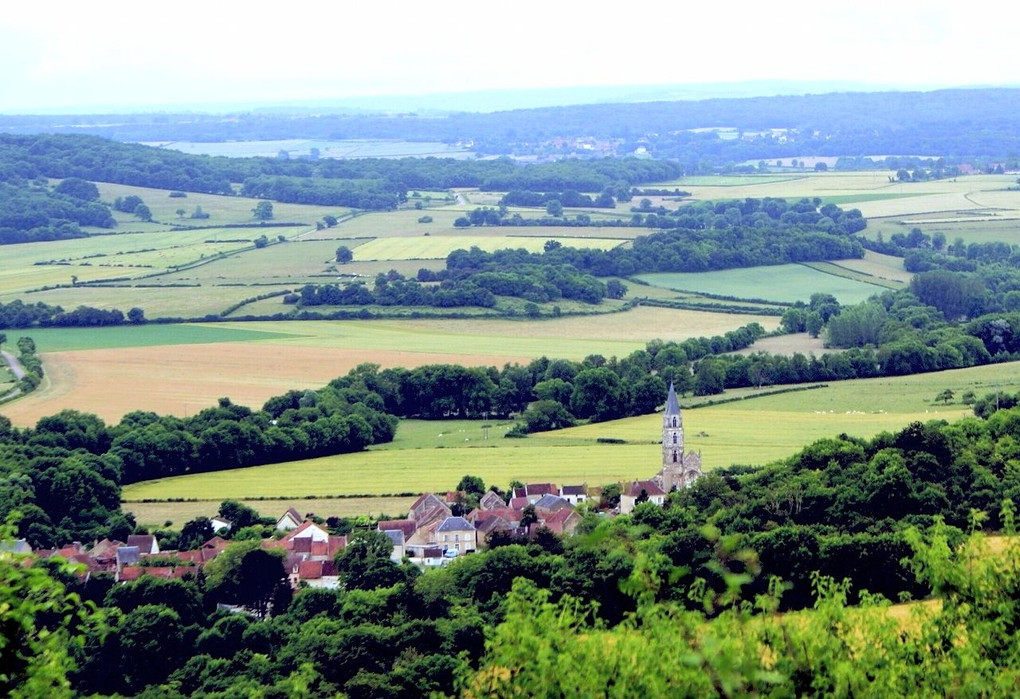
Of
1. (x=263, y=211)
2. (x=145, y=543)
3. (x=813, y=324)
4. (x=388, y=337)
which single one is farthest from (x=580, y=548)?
(x=263, y=211)

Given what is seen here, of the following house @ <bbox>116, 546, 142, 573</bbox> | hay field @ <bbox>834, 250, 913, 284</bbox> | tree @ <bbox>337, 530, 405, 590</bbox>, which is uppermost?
tree @ <bbox>337, 530, 405, 590</bbox>

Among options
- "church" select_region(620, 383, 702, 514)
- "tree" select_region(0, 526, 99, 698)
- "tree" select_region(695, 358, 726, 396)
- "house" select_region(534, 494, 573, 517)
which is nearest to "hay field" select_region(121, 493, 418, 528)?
"house" select_region(534, 494, 573, 517)

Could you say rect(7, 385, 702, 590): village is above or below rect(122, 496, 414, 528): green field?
above

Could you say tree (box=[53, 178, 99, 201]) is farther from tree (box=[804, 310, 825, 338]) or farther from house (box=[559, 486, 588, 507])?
house (box=[559, 486, 588, 507])

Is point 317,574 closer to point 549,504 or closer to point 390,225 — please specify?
point 549,504

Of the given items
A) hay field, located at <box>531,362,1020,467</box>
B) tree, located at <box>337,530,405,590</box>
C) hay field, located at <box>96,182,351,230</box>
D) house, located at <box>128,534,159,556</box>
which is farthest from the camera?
hay field, located at <box>96,182,351,230</box>

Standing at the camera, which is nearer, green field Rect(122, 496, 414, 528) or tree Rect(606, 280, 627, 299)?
green field Rect(122, 496, 414, 528)

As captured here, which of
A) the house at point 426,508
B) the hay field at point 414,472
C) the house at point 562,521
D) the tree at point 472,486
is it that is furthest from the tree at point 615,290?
the house at point 562,521
